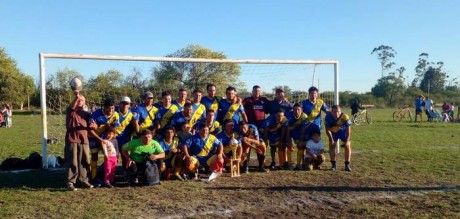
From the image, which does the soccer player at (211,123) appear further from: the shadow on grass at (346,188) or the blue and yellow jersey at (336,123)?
the blue and yellow jersey at (336,123)

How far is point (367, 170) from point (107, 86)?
21.2 ft

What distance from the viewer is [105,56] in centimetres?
905

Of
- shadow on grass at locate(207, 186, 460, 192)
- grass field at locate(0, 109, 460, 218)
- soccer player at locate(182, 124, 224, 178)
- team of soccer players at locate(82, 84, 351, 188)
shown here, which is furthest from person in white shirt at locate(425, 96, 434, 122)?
soccer player at locate(182, 124, 224, 178)

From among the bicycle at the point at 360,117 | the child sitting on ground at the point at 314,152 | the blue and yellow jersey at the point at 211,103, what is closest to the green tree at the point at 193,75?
the blue and yellow jersey at the point at 211,103

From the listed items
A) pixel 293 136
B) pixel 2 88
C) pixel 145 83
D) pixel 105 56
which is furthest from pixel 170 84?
pixel 2 88

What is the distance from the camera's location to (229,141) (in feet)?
27.4

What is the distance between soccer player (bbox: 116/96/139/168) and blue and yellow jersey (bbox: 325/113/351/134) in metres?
4.07

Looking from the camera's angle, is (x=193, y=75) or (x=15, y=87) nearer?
(x=193, y=75)

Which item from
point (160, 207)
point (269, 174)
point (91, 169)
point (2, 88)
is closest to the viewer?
point (160, 207)

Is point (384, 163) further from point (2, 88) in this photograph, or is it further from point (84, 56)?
point (2, 88)

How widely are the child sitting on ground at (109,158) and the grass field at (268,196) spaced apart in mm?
313

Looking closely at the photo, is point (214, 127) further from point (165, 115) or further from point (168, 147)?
point (168, 147)

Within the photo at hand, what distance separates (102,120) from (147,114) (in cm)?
90

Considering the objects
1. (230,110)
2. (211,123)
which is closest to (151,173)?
(211,123)
